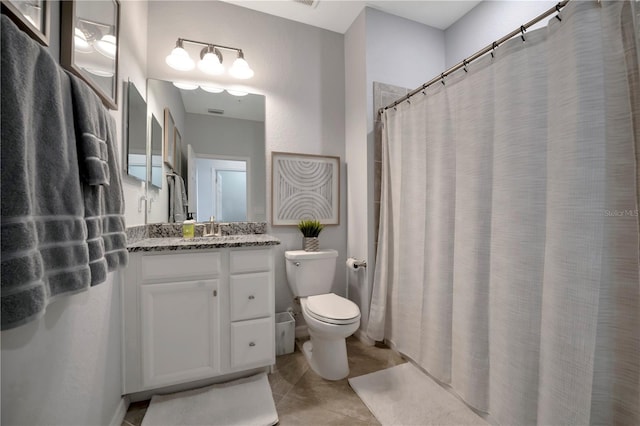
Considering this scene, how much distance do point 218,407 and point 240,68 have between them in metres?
Answer: 2.14

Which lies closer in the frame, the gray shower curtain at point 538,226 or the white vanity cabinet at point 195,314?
the gray shower curtain at point 538,226

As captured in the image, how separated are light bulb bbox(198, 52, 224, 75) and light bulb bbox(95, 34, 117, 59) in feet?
2.24

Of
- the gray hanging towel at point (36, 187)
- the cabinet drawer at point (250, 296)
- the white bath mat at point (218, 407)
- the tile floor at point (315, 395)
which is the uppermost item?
the gray hanging towel at point (36, 187)

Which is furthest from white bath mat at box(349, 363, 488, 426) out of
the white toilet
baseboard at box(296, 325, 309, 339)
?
baseboard at box(296, 325, 309, 339)

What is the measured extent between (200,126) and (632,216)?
7.40ft

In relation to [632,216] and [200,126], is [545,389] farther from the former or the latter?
[200,126]

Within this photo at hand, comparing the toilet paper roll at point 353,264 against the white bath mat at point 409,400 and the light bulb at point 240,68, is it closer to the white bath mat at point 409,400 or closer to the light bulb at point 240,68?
the white bath mat at point 409,400

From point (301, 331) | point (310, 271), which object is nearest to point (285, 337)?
point (301, 331)

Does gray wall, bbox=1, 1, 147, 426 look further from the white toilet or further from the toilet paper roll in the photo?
the toilet paper roll

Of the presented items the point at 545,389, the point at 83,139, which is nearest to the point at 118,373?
the point at 83,139

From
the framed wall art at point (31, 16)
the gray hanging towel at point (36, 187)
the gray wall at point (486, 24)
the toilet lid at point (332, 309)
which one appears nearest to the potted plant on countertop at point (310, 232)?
the toilet lid at point (332, 309)

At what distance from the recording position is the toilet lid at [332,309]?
148cm

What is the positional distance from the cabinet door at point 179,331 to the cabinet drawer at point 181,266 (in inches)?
1.7

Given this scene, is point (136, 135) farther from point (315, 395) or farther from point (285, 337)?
point (315, 395)
